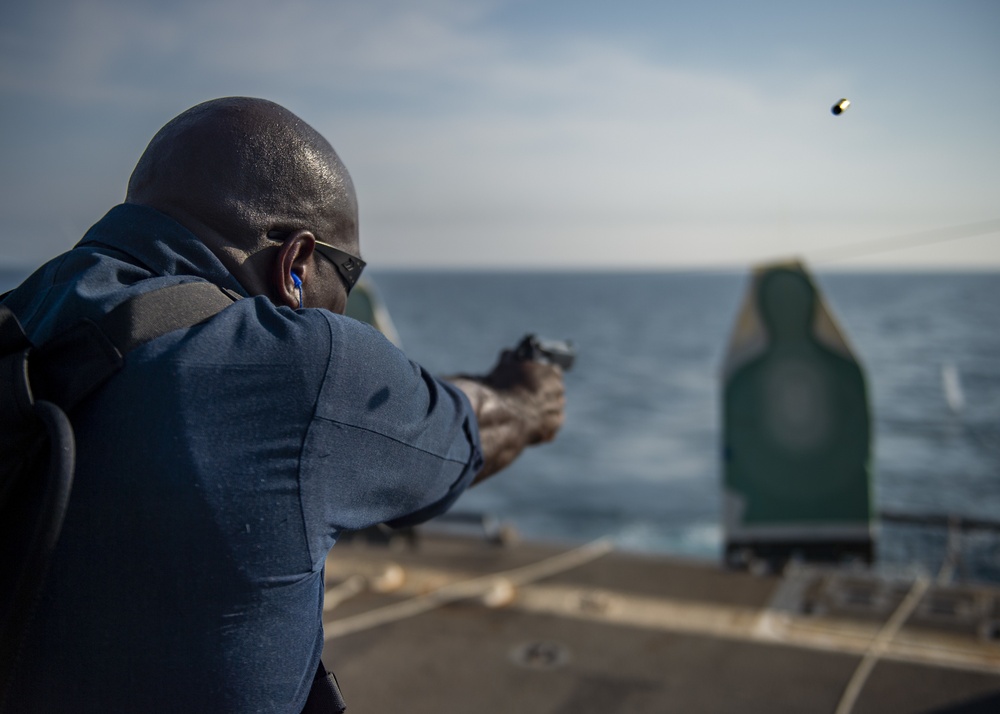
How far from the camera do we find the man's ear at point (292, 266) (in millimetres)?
1686

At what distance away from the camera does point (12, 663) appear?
50.3 inches

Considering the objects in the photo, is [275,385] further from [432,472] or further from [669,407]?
[669,407]

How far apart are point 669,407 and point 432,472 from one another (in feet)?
99.1

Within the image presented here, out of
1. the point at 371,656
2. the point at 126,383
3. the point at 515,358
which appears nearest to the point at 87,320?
the point at 126,383

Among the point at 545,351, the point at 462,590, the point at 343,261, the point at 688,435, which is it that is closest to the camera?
the point at 343,261

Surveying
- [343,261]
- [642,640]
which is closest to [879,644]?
[642,640]

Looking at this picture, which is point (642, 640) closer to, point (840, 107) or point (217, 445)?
point (840, 107)

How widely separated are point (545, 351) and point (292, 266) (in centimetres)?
97

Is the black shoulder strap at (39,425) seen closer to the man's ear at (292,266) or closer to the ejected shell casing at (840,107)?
the man's ear at (292,266)

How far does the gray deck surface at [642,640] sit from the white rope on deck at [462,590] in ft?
0.05

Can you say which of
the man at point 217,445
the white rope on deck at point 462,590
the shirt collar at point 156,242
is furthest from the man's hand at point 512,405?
the white rope on deck at point 462,590

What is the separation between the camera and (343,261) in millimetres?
1828

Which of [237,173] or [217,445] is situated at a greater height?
[237,173]

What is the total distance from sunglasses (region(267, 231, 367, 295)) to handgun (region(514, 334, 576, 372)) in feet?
2.18
